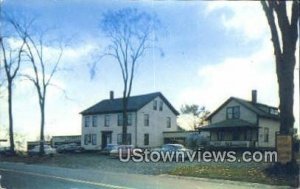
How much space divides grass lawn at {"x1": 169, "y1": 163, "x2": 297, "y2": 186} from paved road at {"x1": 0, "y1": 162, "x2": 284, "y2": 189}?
20 cm

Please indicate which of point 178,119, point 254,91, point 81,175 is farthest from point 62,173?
point 254,91

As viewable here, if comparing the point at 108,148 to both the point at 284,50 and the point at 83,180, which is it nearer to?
the point at 83,180

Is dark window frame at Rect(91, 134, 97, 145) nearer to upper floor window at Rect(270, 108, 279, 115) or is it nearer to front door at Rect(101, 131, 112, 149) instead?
front door at Rect(101, 131, 112, 149)

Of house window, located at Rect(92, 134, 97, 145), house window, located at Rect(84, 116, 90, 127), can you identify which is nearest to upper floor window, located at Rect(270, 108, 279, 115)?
house window, located at Rect(84, 116, 90, 127)

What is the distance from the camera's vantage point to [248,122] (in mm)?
10820

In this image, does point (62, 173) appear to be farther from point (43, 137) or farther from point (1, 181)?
point (43, 137)

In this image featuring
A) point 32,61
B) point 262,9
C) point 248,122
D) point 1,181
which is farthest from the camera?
A: point 1,181

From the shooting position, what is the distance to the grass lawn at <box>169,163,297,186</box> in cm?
911

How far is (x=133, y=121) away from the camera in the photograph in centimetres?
1034

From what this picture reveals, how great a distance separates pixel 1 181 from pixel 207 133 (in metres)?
5.40

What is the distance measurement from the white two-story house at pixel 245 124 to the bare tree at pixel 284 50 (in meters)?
0.22

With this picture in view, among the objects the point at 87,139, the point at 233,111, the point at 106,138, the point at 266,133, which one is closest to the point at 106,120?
the point at 106,138

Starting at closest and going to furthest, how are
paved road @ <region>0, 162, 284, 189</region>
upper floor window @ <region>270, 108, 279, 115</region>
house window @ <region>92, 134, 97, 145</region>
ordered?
upper floor window @ <region>270, 108, 279, 115</region> → house window @ <region>92, 134, 97, 145</region> → paved road @ <region>0, 162, 284, 189</region>

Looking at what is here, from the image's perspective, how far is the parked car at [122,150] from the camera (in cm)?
1035
